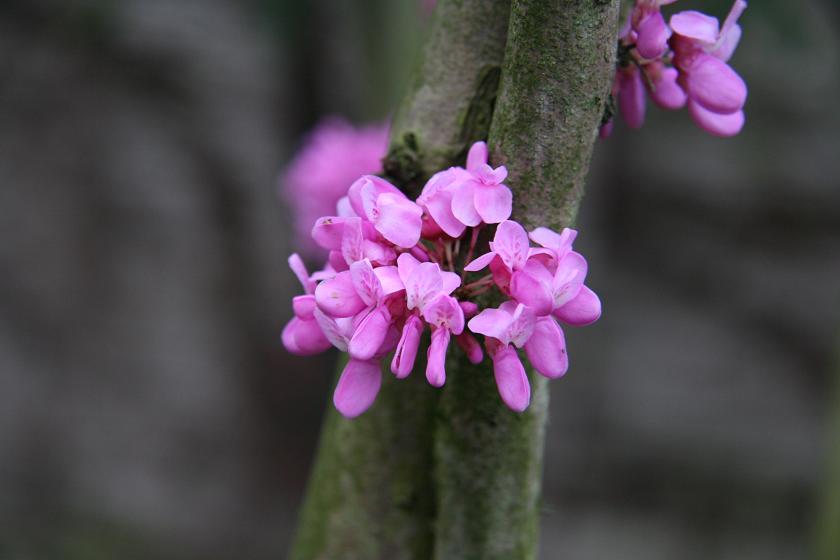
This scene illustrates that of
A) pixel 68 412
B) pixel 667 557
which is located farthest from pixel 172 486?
pixel 667 557

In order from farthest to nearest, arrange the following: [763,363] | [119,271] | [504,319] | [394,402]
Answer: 1. [119,271]
2. [763,363]
3. [394,402]
4. [504,319]

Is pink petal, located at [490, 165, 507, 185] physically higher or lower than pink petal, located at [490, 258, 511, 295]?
higher

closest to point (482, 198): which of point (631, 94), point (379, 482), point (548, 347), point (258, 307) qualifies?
point (548, 347)

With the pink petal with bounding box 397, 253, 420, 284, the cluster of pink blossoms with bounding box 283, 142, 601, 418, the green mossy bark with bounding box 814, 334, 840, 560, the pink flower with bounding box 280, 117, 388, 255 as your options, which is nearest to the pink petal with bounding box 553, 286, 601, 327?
the cluster of pink blossoms with bounding box 283, 142, 601, 418

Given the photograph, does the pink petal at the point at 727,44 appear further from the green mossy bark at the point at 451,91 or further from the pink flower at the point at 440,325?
the pink flower at the point at 440,325

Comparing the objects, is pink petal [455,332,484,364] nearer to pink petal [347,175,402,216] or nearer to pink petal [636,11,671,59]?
pink petal [347,175,402,216]

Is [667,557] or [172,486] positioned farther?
[172,486]

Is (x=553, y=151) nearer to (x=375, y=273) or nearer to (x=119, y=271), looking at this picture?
(x=375, y=273)
